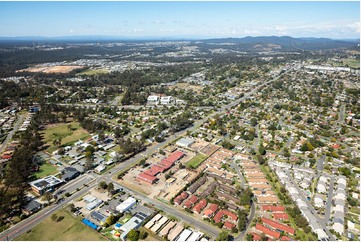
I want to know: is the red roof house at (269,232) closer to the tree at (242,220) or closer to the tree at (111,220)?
the tree at (242,220)

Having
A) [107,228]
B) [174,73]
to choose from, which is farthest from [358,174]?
[174,73]

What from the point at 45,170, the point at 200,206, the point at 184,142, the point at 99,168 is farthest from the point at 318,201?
the point at 45,170

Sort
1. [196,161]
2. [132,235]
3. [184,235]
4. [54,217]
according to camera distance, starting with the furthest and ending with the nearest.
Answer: [196,161], [54,217], [184,235], [132,235]

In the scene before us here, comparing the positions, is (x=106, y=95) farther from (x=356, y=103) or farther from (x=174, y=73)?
(x=356, y=103)

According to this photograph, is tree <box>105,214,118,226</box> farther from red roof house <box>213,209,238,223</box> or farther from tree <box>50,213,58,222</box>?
red roof house <box>213,209,238,223</box>

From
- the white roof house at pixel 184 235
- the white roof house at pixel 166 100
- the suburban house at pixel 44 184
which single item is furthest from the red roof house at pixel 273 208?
the white roof house at pixel 166 100

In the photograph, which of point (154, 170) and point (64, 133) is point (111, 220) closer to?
point (154, 170)
